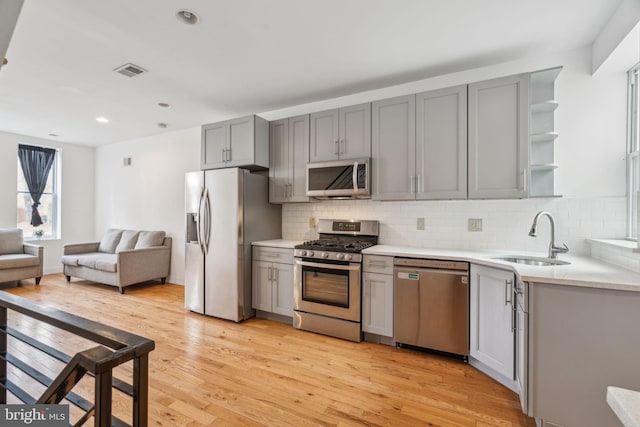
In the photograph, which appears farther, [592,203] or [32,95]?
[32,95]

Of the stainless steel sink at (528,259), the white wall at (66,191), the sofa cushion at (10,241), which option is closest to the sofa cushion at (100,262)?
the sofa cushion at (10,241)

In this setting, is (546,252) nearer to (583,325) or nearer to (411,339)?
(583,325)

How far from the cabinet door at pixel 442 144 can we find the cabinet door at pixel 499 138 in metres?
0.08

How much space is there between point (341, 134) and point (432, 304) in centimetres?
198

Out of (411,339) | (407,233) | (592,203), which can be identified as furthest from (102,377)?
(592,203)

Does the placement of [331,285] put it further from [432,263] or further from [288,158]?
[288,158]

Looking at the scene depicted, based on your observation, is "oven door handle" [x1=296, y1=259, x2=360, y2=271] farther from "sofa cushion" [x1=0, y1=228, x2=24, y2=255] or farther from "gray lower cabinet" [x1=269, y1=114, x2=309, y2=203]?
"sofa cushion" [x1=0, y1=228, x2=24, y2=255]

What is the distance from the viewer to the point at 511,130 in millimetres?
2594

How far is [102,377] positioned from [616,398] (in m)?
1.31

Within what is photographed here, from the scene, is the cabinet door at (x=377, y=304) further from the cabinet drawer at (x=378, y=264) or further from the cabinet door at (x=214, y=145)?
the cabinet door at (x=214, y=145)

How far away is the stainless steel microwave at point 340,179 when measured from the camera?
313 centimetres

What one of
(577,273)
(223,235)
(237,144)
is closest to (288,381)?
(223,235)

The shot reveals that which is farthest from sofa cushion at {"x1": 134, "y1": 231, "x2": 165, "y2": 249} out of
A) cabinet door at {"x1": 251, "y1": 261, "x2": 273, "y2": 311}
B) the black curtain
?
cabinet door at {"x1": 251, "y1": 261, "x2": 273, "y2": 311}

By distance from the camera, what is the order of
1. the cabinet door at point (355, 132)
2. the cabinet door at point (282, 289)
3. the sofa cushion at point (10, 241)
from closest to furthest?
the cabinet door at point (355, 132)
the cabinet door at point (282, 289)
the sofa cushion at point (10, 241)
